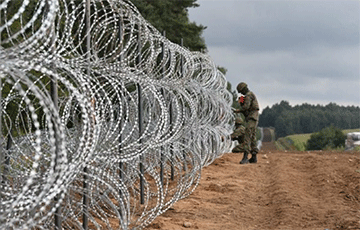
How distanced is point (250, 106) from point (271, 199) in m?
5.33

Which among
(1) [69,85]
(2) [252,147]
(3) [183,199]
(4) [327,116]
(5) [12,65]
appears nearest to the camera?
(5) [12,65]

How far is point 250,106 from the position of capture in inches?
596

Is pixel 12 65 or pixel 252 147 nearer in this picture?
pixel 12 65

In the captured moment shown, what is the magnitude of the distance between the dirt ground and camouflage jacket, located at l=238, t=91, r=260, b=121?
126 cm

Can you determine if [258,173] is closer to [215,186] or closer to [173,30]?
Answer: [215,186]

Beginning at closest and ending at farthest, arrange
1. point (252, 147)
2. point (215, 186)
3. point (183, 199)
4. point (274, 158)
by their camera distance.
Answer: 1. point (183, 199)
2. point (215, 186)
3. point (252, 147)
4. point (274, 158)

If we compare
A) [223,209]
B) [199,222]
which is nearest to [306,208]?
[223,209]

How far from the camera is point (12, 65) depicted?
324cm

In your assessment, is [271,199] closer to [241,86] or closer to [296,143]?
[241,86]

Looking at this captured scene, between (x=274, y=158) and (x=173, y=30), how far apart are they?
14481mm

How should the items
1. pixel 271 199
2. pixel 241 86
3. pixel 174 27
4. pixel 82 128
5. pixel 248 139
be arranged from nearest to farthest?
pixel 82 128, pixel 271 199, pixel 248 139, pixel 241 86, pixel 174 27

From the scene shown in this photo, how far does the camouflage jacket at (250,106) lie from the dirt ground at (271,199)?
1.26 m

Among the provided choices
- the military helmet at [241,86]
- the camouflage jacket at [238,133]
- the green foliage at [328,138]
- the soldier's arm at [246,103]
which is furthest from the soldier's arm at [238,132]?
the green foliage at [328,138]

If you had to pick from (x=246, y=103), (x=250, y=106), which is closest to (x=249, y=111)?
A: (x=250, y=106)
